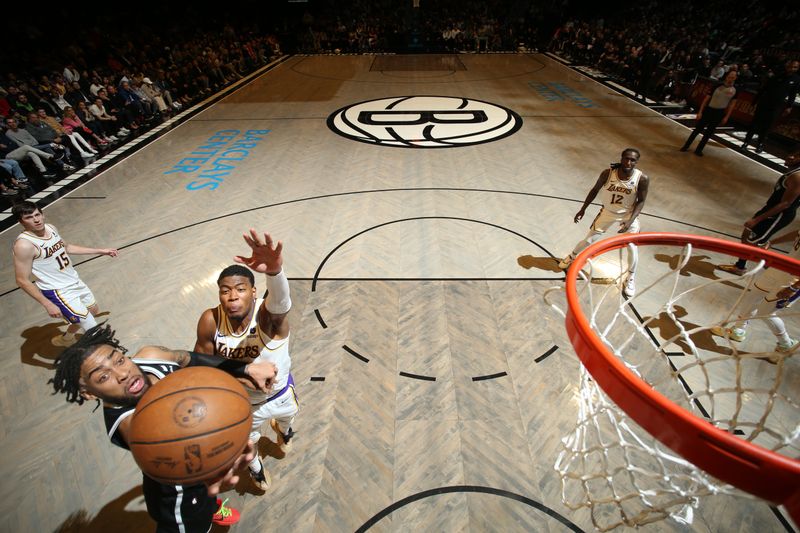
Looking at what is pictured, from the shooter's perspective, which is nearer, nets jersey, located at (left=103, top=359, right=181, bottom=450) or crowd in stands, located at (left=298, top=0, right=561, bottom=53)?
nets jersey, located at (left=103, top=359, right=181, bottom=450)

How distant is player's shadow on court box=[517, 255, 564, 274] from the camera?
16.0ft

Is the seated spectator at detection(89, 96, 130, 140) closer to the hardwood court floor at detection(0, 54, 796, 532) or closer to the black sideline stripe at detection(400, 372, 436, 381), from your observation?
the hardwood court floor at detection(0, 54, 796, 532)

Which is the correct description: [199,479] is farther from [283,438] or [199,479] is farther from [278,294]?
[283,438]

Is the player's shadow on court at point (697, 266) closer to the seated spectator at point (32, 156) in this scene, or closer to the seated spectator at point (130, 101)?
the seated spectator at point (32, 156)

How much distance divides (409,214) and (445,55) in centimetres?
1638

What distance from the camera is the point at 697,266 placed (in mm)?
4863

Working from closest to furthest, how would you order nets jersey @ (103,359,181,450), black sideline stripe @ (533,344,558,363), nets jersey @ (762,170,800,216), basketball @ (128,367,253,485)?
basketball @ (128,367,253,485) → nets jersey @ (103,359,181,450) → black sideline stripe @ (533,344,558,363) → nets jersey @ (762,170,800,216)

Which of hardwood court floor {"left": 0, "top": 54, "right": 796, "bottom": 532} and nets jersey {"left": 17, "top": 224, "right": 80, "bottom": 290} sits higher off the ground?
nets jersey {"left": 17, "top": 224, "right": 80, "bottom": 290}

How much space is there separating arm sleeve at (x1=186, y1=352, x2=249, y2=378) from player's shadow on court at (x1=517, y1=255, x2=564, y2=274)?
147 inches

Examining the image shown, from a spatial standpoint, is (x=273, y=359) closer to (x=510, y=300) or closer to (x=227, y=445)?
(x=227, y=445)

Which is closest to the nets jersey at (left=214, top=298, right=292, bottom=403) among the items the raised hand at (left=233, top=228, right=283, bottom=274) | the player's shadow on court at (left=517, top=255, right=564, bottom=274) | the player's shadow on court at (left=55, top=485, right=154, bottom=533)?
the raised hand at (left=233, top=228, right=283, bottom=274)

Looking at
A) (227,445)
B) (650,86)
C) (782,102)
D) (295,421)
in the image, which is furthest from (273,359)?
(650,86)

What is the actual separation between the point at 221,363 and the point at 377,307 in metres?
2.26

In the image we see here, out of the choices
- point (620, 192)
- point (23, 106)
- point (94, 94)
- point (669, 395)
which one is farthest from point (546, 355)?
point (94, 94)
